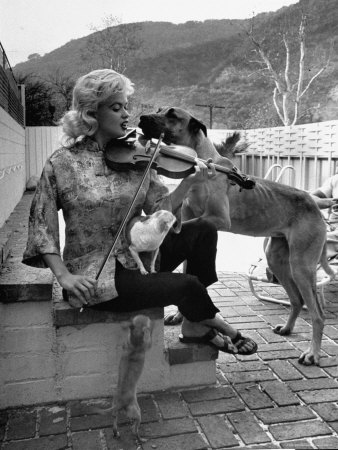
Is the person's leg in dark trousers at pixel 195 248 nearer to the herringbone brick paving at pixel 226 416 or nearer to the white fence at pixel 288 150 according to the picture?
the herringbone brick paving at pixel 226 416

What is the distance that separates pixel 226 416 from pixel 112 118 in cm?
178

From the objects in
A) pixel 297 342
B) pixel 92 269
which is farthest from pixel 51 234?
pixel 297 342

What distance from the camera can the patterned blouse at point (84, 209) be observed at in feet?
8.96

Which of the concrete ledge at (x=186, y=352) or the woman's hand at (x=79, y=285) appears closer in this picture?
the woman's hand at (x=79, y=285)

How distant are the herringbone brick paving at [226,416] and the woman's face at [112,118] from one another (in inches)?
61.3

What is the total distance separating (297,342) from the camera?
4.04m

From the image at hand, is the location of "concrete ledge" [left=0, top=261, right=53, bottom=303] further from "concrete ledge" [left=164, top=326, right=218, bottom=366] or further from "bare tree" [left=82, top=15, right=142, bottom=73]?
"bare tree" [left=82, top=15, right=142, bottom=73]

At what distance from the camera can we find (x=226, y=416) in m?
2.88

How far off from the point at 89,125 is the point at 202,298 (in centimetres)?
114

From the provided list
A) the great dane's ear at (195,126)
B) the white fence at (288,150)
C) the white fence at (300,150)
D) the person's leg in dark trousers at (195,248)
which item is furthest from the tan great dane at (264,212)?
the white fence at (300,150)

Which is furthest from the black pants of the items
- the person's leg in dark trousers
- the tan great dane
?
the tan great dane

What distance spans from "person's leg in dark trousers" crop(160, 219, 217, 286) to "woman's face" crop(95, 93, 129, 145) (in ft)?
2.22

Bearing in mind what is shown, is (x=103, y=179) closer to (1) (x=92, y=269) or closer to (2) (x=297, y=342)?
(1) (x=92, y=269)

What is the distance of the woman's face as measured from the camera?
2816mm
